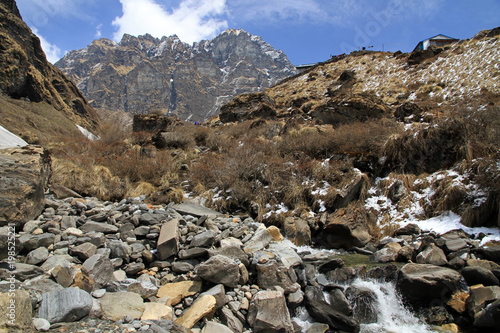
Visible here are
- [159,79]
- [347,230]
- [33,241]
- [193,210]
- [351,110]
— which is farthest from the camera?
[159,79]

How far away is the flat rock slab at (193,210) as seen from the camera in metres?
5.50

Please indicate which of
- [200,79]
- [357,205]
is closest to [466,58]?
[357,205]

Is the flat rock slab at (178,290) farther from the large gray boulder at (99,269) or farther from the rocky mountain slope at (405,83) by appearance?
the rocky mountain slope at (405,83)

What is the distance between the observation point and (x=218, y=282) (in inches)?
125

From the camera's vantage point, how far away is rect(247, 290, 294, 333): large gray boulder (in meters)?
2.76

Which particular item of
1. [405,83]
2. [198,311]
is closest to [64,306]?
[198,311]

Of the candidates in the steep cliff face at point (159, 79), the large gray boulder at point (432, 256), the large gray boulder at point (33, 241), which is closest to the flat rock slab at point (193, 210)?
the large gray boulder at point (33, 241)

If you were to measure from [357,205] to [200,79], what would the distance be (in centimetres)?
19132

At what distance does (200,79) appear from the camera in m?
182

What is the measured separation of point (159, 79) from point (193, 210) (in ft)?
600

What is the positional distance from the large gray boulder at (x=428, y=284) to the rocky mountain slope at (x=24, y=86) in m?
14.5

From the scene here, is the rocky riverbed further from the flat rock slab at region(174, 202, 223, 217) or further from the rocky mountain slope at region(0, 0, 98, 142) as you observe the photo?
the rocky mountain slope at region(0, 0, 98, 142)

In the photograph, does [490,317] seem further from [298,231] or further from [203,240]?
[203,240]

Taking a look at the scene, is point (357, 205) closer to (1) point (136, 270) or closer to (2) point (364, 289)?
(2) point (364, 289)
